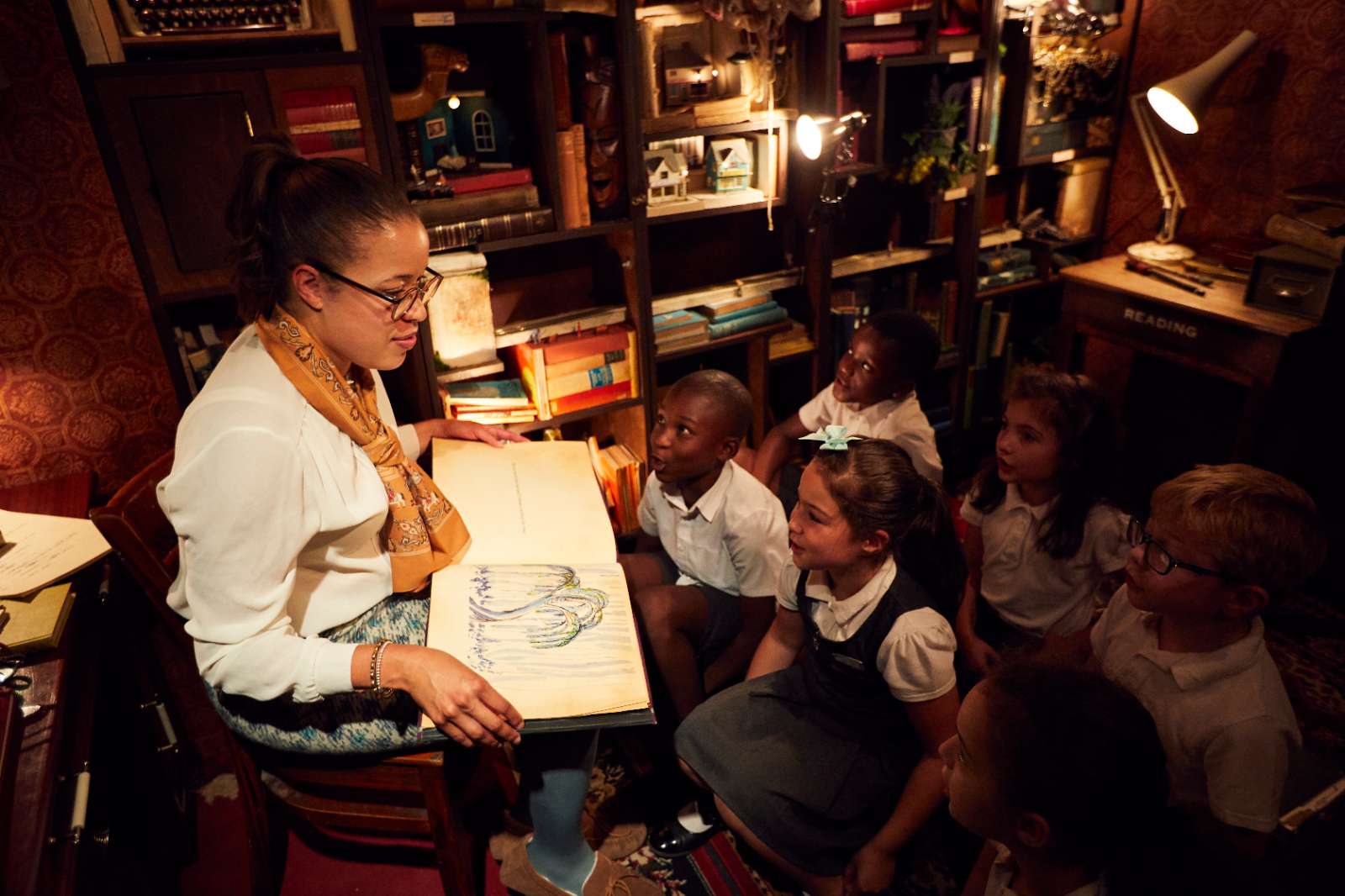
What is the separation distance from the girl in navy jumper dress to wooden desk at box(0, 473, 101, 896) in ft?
3.50

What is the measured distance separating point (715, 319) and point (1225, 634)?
1746 millimetres

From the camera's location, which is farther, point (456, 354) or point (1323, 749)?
point (456, 354)

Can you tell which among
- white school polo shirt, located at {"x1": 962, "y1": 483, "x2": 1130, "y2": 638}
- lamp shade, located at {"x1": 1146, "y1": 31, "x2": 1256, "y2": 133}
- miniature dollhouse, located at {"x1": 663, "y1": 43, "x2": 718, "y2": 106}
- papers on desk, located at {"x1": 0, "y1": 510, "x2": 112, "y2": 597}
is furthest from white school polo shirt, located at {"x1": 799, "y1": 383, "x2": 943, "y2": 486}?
papers on desk, located at {"x1": 0, "y1": 510, "x2": 112, "y2": 597}

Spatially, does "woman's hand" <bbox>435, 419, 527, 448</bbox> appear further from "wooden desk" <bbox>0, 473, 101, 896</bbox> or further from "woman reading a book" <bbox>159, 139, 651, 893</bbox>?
"wooden desk" <bbox>0, 473, 101, 896</bbox>

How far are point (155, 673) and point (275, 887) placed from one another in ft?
2.03

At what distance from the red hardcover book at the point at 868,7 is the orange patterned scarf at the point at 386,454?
2.02 m

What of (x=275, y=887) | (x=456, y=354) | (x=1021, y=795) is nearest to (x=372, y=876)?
(x=275, y=887)

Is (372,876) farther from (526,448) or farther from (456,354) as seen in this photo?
(456,354)

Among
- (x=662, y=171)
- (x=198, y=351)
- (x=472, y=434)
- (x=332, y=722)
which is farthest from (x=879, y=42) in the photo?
(x=332, y=722)

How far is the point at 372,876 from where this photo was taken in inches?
74.7

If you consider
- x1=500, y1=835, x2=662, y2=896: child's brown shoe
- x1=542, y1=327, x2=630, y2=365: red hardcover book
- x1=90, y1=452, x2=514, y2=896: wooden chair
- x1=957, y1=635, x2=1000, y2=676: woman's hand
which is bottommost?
x1=500, y1=835, x2=662, y2=896: child's brown shoe

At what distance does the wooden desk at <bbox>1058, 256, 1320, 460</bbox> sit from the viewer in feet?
8.69

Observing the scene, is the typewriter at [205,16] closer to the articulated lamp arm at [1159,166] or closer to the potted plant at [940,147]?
the potted plant at [940,147]

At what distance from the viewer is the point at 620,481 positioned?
2697 millimetres
